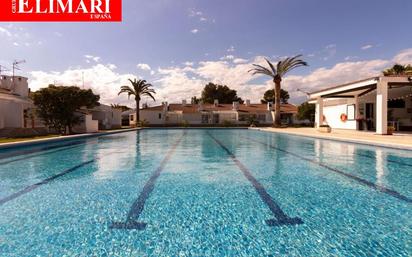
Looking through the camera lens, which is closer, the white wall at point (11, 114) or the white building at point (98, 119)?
the white wall at point (11, 114)

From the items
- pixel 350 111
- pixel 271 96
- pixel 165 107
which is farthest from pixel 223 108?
pixel 350 111

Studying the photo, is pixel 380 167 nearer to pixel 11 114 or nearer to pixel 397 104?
pixel 397 104

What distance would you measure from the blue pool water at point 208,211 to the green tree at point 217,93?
185 feet

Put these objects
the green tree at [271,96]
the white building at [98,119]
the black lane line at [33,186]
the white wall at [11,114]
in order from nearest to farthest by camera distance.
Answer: the black lane line at [33,186] < the white wall at [11,114] < the white building at [98,119] < the green tree at [271,96]

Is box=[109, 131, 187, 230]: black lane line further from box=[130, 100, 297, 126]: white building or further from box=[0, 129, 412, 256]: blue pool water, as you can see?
box=[130, 100, 297, 126]: white building

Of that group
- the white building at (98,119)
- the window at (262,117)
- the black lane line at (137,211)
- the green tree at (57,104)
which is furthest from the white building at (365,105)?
the white building at (98,119)

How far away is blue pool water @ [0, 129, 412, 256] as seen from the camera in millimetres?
3188

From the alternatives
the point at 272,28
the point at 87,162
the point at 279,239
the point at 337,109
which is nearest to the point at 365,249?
the point at 279,239

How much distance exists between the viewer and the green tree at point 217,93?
63719mm

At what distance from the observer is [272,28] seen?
891 inches

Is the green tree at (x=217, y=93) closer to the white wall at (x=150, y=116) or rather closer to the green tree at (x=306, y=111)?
the white wall at (x=150, y=116)

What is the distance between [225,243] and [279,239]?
2.51 ft

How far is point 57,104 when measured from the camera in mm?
20328

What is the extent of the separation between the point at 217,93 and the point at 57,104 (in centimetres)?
4669
